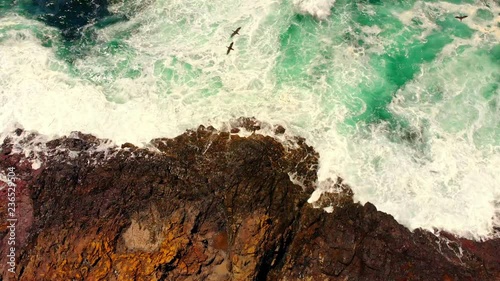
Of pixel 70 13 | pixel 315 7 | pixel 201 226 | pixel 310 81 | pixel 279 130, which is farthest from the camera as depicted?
pixel 315 7

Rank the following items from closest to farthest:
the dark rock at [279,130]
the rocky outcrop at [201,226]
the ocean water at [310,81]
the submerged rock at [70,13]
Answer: the rocky outcrop at [201,226], the ocean water at [310,81], the dark rock at [279,130], the submerged rock at [70,13]

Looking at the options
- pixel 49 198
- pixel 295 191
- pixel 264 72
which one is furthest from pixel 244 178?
pixel 49 198

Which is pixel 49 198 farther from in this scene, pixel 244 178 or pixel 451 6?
pixel 451 6

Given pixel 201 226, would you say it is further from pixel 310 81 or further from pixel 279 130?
pixel 310 81

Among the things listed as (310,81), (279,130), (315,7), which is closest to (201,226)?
(279,130)

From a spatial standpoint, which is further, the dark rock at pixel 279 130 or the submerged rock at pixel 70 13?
the submerged rock at pixel 70 13

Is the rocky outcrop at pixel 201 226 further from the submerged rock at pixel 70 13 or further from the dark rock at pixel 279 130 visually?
the submerged rock at pixel 70 13

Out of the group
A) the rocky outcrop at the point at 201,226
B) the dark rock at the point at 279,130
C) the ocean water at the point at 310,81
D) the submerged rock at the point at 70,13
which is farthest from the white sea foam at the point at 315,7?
the submerged rock at the point at 70,13
